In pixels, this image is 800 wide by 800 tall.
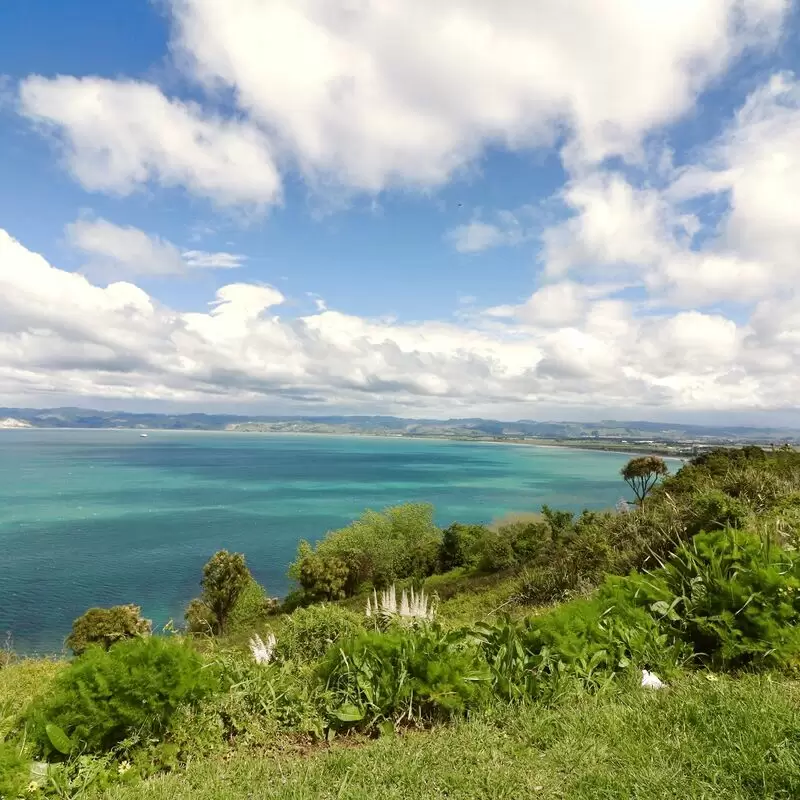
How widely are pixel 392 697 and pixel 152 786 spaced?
2.06 m

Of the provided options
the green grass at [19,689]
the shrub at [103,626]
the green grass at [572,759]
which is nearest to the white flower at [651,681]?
the green grass at [572,759]

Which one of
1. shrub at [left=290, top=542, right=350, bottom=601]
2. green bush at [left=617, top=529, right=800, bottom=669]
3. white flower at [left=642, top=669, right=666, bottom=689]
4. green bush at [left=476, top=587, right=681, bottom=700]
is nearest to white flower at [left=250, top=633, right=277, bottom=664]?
green bush at [left=476, top=587, right=681, bottom=700]

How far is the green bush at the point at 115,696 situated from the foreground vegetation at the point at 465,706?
2 centimetres

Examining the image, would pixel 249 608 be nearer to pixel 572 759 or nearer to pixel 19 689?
pixel 19 689

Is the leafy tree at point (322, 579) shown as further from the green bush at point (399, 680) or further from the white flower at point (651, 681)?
the white flower at point (651, 681)

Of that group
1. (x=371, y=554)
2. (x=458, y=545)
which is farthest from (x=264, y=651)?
(x=371, y=554)

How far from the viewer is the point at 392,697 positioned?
4.86 metres

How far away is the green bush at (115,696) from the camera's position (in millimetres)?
4105

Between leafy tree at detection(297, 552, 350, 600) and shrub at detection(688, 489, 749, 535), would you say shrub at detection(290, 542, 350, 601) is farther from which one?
shrub at detection(688, 489, 749, 535)

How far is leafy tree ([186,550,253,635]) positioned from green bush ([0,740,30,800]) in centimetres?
3868

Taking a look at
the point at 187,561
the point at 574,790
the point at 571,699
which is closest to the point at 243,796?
the point at 574,790

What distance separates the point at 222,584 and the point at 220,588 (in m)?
0.37

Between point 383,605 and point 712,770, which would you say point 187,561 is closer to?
point 383,605

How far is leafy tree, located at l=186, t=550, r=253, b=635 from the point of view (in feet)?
131
